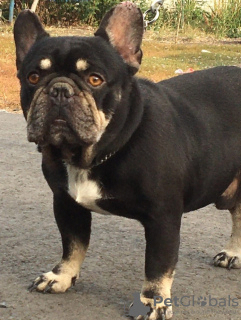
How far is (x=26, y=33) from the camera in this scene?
12.1 ft

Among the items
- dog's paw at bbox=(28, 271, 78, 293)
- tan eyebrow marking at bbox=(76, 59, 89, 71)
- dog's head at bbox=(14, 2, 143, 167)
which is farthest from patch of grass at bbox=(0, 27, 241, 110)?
tan eyebrow marking at bbox=(76, 59, 89, 71)

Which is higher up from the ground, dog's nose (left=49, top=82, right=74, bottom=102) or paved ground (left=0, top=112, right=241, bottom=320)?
dog's nose (left=49, top=82, right=74, bottom=102)

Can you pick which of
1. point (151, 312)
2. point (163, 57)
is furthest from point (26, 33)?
point (163, 57)

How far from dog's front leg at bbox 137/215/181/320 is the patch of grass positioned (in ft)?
22.9

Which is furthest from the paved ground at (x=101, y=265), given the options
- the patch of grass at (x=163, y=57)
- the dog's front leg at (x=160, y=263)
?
the patch of grass at (x=163, y=57)

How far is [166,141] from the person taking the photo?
3422 millimetres

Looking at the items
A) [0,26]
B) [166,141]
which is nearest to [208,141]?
[166,141]

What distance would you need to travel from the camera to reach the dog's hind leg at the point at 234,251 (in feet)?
13.8

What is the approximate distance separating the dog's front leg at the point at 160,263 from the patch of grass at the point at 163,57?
6.97 metres

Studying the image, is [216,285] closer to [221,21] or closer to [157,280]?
[157,280]

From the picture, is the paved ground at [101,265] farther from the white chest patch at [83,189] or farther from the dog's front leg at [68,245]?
the white chest patch at [83,189]

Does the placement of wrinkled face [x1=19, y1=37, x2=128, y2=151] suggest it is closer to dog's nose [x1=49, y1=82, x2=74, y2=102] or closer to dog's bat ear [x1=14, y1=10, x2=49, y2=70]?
dog's nose [x1=49, y1=82, x2=74, y2=102]

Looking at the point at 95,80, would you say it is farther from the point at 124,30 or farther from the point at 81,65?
the point at 124,30

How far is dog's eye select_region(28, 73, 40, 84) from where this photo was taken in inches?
130
